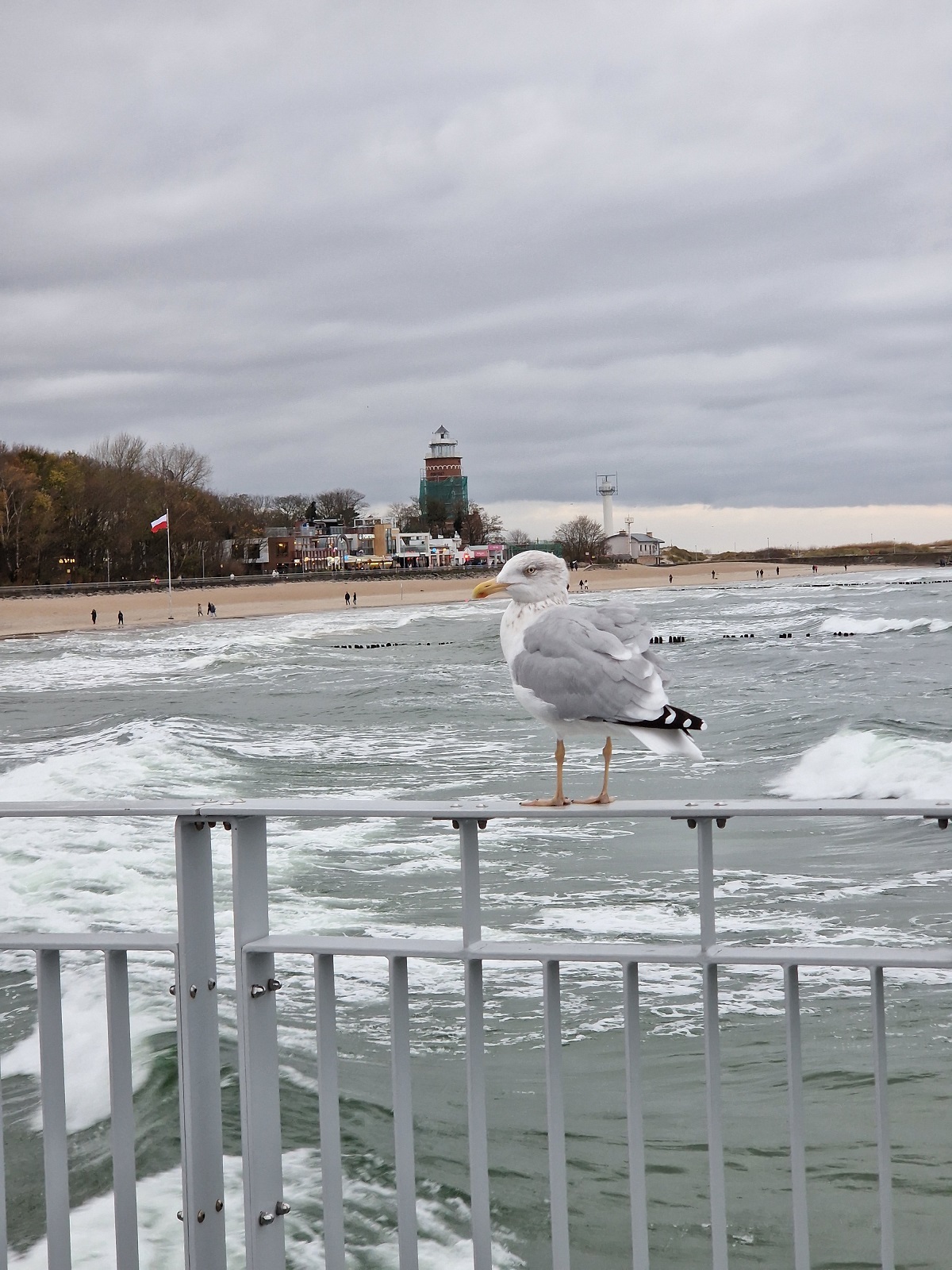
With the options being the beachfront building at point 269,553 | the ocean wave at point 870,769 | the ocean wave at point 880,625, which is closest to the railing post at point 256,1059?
the ocean wave at point 870,769

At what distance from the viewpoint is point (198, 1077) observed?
219 cm

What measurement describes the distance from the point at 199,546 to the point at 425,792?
4169 inches

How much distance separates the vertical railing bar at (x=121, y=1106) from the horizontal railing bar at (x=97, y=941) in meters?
0.03

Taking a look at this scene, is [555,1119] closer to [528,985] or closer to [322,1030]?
[322,1030]

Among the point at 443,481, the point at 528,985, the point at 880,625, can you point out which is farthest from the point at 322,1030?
the point at 443,481

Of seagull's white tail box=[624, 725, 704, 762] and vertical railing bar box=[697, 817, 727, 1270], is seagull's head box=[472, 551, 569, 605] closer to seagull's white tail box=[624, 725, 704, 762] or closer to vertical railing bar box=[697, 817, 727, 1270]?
Result: seagull's white tail box=[624, 725, 704, 762]

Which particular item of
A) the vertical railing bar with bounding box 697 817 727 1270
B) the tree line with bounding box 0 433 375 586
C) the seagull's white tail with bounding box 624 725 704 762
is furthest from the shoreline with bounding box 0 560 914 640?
the vertical railing bar with bounding box 697 817 727 1270

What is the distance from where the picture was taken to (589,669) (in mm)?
2525

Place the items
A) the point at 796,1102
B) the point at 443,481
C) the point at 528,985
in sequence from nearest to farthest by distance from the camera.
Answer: the point at 796,1102, the point at 528,985, the point at 443,481

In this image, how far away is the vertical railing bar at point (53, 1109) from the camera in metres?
2.27

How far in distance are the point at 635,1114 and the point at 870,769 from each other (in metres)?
13.6

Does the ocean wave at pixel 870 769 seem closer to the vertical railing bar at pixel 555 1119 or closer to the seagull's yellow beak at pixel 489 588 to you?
the seagull's yellow beak at pixel 489 588

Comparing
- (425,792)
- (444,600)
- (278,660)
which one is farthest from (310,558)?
(425,792)

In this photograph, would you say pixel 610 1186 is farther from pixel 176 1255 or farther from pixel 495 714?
pixel 495 714
